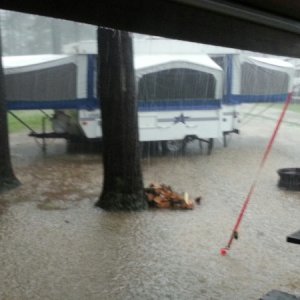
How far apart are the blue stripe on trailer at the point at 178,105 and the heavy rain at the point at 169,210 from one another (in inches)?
1.2

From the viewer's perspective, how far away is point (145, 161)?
12883mm

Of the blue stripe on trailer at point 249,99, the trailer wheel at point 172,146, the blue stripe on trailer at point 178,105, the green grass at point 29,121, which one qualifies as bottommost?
the trailer wheel at point 172,146

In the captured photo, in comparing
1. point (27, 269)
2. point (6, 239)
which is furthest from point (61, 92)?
point (27, 269)

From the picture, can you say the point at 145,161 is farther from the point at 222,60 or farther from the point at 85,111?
the point at 222,60

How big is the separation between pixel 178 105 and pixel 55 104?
10.4 feet

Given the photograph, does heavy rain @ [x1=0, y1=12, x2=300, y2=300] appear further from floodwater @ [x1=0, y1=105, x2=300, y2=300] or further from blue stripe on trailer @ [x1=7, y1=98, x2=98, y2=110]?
blue stripe on trailer @ [x1=7, y1=98, x2=98, y2=110]

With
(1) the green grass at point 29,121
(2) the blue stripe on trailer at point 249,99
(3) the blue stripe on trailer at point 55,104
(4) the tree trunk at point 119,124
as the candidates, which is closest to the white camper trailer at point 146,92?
(3) the blue stripe on trailer at point 55,104

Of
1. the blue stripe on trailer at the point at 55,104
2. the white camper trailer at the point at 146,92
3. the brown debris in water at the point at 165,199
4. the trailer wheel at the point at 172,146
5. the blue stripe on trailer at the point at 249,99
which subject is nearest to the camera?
the brown debris in water at the point at 165,199

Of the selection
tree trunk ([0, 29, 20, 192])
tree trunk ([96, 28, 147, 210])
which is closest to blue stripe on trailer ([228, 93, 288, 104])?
tree trunk ([96, 28, 147, 210])

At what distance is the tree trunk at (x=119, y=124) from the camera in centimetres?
745

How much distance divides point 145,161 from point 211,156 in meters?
2.06

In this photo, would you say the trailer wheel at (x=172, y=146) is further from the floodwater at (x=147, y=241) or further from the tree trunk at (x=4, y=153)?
the tree trunk at (x=4, y=153)

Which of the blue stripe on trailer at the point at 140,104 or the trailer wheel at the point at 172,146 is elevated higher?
the blue stripe on trailer at the point at 140,104

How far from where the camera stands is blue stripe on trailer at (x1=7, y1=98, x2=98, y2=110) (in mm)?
11352
